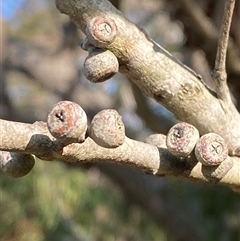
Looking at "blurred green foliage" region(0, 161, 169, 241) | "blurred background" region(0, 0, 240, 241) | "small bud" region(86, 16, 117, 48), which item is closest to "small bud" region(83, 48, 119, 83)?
"small bud" region(86, 16, 117, 48)

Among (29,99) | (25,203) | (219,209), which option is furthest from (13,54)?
(29,99)

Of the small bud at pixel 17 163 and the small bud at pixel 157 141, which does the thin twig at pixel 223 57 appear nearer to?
the small bud at pixel 157 141

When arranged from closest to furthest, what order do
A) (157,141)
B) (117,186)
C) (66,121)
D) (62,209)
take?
1. (66,121)
2. (157,141)
3. (62,209)
4. (117,186)

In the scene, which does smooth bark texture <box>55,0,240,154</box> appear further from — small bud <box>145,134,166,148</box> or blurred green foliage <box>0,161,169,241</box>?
blurred green foliage <box>0,161,169,241</box>

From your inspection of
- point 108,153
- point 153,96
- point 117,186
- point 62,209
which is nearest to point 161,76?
point 153,96

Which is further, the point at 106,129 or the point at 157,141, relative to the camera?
the point at 157,141

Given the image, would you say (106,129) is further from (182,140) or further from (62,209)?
(62,209)

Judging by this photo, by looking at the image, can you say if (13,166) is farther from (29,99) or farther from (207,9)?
(29,99)
